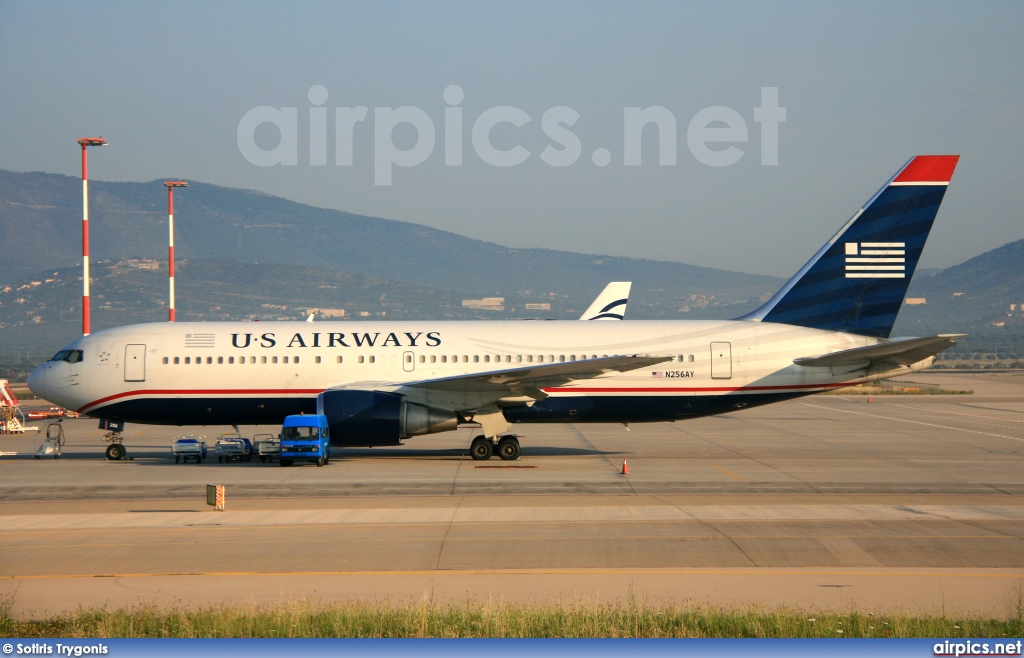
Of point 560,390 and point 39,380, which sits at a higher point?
point 39,380

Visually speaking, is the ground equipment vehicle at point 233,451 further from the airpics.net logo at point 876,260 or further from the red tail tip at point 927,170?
the red tail tip at point 927,170

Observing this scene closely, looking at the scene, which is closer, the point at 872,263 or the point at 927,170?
the point at 927,170

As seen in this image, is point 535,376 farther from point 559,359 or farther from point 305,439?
point 305,439

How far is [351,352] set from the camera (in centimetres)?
3184

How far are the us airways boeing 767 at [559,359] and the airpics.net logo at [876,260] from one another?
5cm

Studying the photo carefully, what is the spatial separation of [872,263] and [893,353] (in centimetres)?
390

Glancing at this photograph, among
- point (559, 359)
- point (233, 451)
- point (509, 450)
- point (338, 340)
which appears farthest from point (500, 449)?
point (233, 451)

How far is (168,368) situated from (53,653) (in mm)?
26619

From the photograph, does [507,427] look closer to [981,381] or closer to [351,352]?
[351,352]

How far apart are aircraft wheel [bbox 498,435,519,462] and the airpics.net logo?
12.6 m

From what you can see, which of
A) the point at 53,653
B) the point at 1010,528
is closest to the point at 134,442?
the point at 1010,528

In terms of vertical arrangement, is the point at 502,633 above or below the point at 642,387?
below

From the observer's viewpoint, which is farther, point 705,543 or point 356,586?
point 705,543

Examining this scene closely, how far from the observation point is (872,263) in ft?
105
